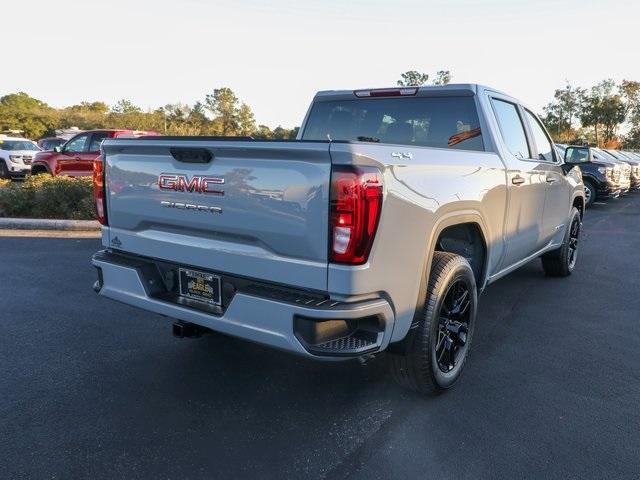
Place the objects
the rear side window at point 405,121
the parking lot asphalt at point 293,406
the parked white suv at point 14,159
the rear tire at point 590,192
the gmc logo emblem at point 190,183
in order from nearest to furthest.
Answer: the parking lot asphalt at point 293,406, the gmc logo emblem at point 190,183, the rear side window at point 405,121, the rear tire at point 590,192, the parked white suv at point 14,159

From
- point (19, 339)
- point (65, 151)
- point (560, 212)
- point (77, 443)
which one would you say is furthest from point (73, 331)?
point (65, 151)

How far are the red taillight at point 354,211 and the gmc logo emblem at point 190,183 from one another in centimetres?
71

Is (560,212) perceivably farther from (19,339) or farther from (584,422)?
(19,339)

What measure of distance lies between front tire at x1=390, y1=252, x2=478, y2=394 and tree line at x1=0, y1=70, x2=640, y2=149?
3771 cm

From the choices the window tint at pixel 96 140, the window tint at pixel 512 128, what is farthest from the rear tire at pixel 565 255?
the window tint at pixel 96 140

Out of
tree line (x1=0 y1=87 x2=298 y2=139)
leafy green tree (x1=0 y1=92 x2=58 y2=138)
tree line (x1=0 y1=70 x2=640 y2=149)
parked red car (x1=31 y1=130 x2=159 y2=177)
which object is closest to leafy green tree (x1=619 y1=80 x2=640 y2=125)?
tree line (x1=0 y1=70 x2=640 y2=149)

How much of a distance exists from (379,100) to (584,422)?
284 centimetres

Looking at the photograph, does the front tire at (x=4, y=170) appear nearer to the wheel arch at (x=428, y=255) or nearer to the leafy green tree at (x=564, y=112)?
the wheel arch at (x=428, y=255)

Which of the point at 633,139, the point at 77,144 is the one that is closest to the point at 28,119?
the point at 77,144

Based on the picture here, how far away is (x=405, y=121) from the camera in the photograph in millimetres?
4320

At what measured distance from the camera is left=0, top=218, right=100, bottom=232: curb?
9086mm

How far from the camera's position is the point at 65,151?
547 inches

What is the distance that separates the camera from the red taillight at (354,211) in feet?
7.82

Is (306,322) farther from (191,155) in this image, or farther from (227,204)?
(191,155)
